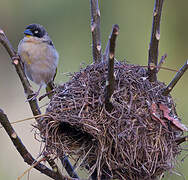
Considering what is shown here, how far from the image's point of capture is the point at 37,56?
3785mm

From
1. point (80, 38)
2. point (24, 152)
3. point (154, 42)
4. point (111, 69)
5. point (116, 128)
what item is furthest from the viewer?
point (80, 38)

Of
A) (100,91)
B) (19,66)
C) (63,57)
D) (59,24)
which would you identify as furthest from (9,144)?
(100,91)

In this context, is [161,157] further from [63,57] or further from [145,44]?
[63,57]

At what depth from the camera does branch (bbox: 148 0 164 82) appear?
2705mm

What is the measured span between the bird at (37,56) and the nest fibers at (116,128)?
3.38ft

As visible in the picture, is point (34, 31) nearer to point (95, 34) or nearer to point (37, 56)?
point (37, 56)

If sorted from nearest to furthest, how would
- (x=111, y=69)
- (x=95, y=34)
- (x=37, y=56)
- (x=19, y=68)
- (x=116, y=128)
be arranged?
1. (x=111, y=69)
2. (x=116, y=128)
3. (x=19, y=68)
4. (x=95, y=34)
5. (x=37, y=56)

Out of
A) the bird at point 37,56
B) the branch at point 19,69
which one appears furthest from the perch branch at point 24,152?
the bird at point 37,56

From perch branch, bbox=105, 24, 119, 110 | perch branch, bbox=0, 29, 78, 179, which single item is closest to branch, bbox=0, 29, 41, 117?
perch branch, bbox=0, 29, 78, 179

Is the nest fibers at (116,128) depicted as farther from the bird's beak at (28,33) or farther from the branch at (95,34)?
the bird's beak at (28,33)

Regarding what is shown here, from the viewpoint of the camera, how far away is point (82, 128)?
249cm

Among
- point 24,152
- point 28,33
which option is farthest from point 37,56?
point 24,152

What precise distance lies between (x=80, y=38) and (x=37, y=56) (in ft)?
6.49

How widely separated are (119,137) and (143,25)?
3.22 m
